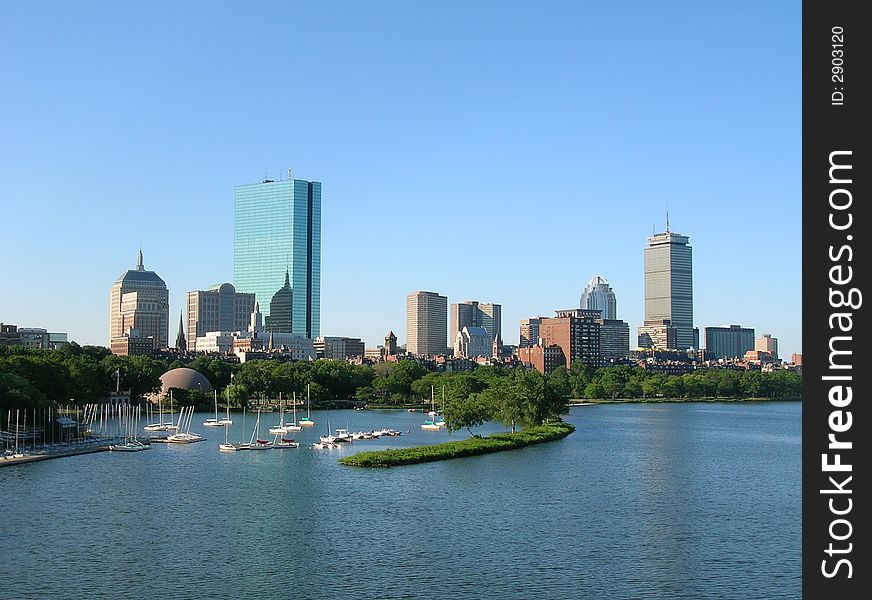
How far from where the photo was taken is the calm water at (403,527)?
1646 inches

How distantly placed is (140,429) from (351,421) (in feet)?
99.3

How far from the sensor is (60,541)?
49312 mm

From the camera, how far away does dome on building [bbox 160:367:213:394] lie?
558 ft

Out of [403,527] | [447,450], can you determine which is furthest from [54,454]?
[403,527]

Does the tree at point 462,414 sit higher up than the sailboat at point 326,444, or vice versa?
the tree at point 462,414

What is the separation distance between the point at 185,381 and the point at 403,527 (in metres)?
125

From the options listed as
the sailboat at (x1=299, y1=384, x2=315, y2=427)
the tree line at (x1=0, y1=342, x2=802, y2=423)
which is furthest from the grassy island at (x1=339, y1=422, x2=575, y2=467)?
the sailboat at (x1=299, y1=384, x2=315, y2=427)

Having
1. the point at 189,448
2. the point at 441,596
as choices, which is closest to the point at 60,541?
the point at 441,596

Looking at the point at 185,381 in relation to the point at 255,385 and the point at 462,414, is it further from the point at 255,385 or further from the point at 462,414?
the point at 462,414

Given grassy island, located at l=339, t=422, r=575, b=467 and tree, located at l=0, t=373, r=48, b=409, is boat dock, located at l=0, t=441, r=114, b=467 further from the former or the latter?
grassy island, located at l=339, t=422, r=575, b=467

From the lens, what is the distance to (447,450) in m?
86.8

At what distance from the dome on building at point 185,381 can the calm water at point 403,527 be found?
81173 mm
